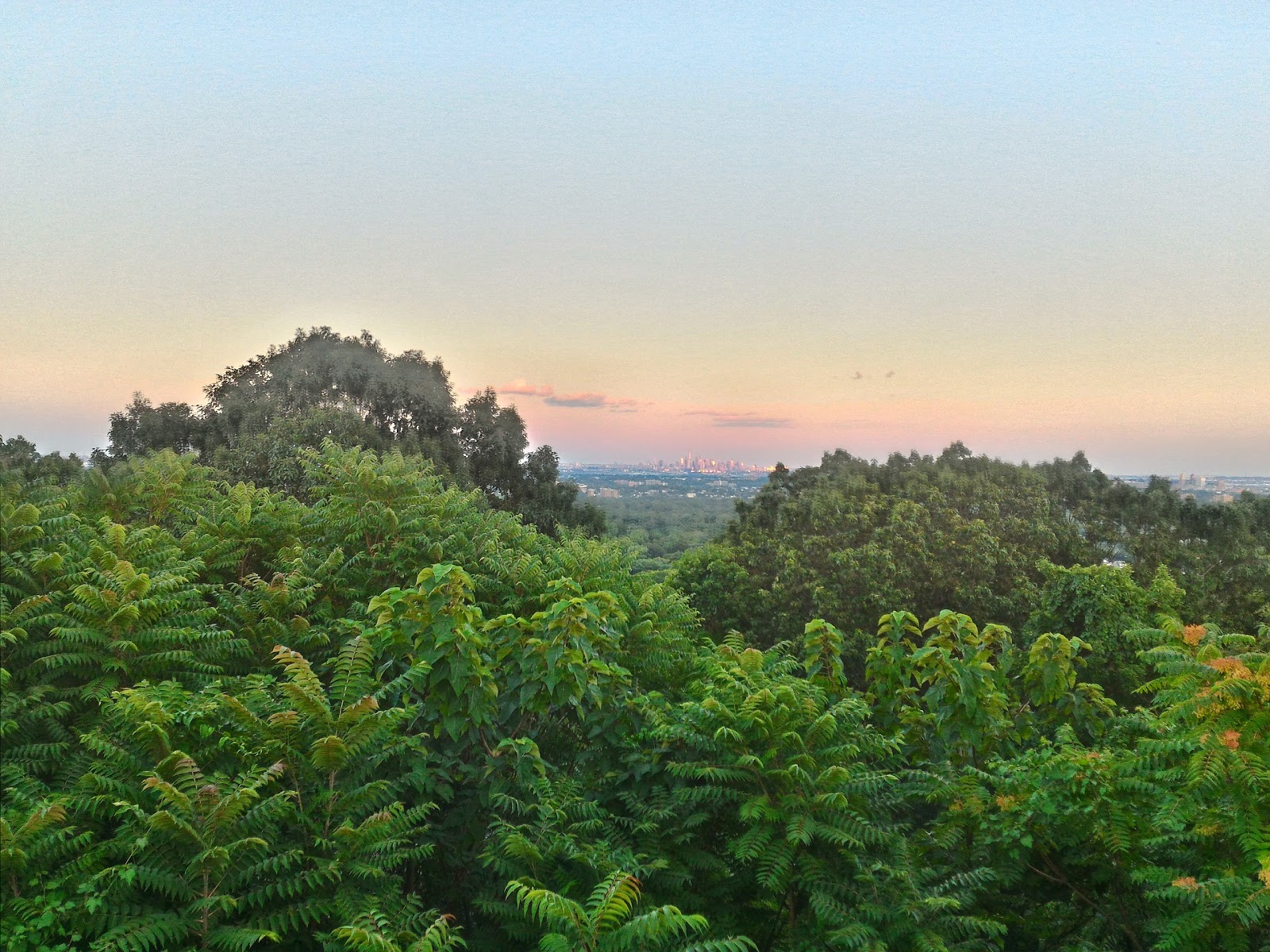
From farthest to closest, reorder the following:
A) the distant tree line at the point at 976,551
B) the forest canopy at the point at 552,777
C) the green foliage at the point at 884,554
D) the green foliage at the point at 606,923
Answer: the green foliage at the point at 884,554 < the distant tree line at the point at 976,551 < the forest canopy at the point at 552,777 < the green foliage at the point at 606,923

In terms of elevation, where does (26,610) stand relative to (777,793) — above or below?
above

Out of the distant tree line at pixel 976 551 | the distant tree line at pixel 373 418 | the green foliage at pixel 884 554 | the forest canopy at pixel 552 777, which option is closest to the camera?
the forest canopy at pixel 552 777

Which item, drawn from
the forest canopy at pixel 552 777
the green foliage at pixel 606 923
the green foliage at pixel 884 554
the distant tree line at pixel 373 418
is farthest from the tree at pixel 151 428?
the green foliage at pixel 606 923

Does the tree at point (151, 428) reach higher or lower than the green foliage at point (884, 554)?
higher

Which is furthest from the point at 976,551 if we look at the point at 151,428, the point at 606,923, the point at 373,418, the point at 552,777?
the point at 151,428

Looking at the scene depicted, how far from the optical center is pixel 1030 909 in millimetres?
5773

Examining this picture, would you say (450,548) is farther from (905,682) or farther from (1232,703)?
(1232,703)

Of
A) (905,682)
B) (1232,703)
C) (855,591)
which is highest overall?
(1232,703)

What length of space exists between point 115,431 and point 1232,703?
3255 cm

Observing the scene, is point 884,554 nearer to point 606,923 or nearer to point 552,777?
point 552,777

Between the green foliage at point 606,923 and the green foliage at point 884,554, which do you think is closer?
the green foliage at point 606,923

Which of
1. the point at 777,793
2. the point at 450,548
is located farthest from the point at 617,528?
the point at 777,793

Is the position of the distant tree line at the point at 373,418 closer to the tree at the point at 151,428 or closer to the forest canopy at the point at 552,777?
the tree at the point at 151,428

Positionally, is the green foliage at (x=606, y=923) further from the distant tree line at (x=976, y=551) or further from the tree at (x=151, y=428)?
the tree at (x=151, y=428)
